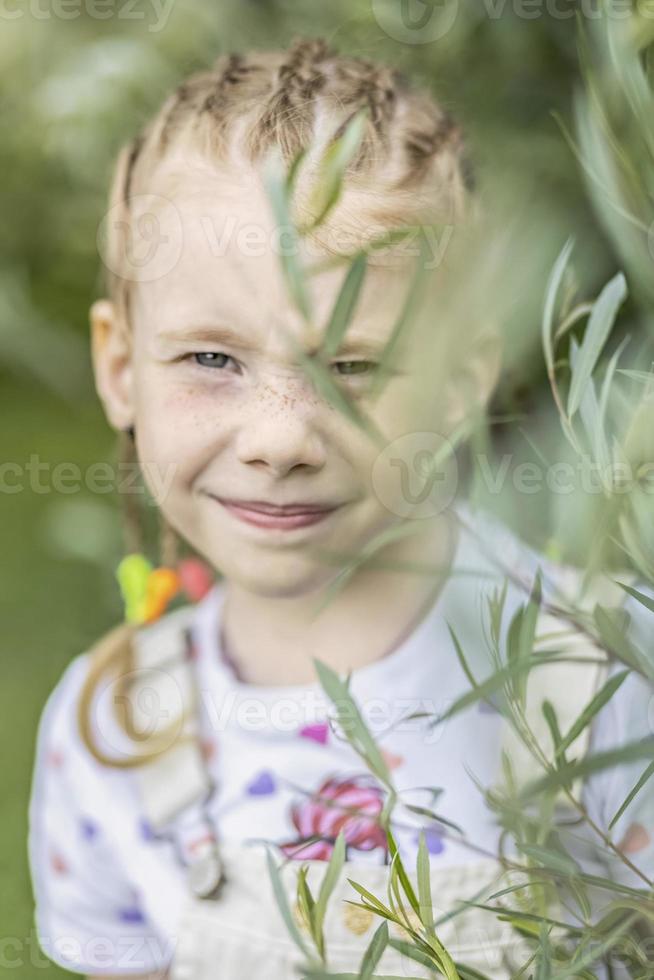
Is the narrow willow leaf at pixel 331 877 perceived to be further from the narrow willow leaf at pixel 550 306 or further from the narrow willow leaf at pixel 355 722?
the narrow willow leaf at pixel 550 306

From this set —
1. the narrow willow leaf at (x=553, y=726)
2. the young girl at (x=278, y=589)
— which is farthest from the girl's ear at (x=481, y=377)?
the narrow willow leaf at (x=553, y=726)

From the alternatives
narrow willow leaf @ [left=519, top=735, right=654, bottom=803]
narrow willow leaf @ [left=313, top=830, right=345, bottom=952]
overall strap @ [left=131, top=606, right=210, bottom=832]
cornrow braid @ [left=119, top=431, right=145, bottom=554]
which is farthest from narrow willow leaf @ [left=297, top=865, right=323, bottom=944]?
cornrow braid @ [left=119, top=431, right=145, bottom=554]

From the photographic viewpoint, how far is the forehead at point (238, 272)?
704 mm

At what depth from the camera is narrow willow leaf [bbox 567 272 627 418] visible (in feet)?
1.68

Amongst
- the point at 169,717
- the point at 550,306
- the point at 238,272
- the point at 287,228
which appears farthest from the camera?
the point at 169,717

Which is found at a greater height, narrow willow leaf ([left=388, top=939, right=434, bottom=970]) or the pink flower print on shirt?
the pink flower print on shirt

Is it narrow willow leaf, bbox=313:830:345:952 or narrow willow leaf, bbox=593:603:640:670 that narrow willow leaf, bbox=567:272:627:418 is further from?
narrow willow leaf, bbox=313:830:345:952

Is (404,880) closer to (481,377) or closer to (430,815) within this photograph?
(430,815)

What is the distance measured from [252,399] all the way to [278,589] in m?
0.15

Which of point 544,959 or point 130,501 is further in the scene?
point 130,501

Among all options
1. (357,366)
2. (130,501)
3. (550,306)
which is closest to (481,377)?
(357,366)

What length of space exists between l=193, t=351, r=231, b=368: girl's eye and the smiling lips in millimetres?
94

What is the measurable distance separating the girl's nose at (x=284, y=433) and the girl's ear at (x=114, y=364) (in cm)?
15

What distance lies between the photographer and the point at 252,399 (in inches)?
29.0
